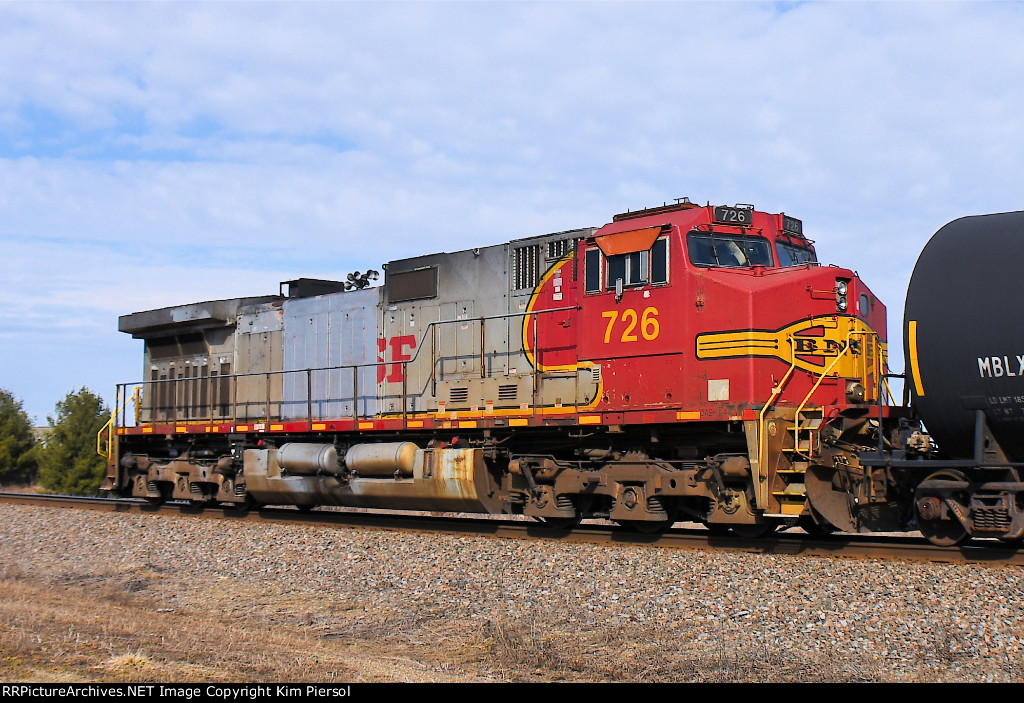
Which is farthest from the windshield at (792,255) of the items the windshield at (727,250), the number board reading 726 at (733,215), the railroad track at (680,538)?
the railroad track at (680,538)

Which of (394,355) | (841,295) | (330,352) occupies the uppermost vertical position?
(841,295)

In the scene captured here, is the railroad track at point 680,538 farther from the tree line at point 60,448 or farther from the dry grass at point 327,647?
the tree line at point 60,448

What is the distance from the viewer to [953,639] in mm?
7082

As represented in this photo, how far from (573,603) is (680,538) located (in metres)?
2.90

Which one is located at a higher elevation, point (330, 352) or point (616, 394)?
point (330, 352)

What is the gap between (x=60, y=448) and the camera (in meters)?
35.2

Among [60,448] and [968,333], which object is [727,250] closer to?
[968,333]

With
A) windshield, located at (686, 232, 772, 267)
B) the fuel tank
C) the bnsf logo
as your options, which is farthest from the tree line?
the fuel tank

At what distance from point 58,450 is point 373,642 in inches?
1230

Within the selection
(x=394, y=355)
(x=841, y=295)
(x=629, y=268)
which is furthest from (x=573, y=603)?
(x=394, y=355)

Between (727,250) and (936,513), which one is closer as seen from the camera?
(936,513)

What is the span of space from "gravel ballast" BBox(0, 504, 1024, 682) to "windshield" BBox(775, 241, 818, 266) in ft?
12.3
